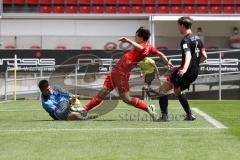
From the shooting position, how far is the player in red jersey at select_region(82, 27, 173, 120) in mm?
9953

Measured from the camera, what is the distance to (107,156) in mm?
6039

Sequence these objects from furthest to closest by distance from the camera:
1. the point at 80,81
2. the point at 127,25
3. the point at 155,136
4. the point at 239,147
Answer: the point at 127,25 < the point at 80,81 < the point at 155,136 < the point at 239,147

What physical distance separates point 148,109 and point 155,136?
99.2 inches

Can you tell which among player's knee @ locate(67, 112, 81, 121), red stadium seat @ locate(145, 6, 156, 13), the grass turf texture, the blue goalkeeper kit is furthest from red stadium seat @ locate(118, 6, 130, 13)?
the grass turf texture

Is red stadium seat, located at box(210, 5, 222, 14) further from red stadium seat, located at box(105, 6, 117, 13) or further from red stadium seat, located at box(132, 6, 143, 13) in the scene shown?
red stadium seat, located at box(105, 6, 117, 13)

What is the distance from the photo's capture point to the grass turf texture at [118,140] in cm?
612

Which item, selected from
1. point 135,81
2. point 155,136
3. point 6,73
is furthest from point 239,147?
point 6,73

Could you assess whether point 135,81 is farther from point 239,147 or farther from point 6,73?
point 239,147

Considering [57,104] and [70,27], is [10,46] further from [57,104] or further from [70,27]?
[57,104]

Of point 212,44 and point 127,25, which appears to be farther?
point 127,25

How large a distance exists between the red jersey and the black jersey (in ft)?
1.73

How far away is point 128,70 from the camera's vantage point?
10461 millimetres

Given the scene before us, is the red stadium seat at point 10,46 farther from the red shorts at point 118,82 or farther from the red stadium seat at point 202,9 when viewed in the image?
the red shorts at point 118,82

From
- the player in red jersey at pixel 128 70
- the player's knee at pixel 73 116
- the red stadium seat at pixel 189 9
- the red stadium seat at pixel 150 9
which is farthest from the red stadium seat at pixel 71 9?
the player's knee at pixel 73 116
